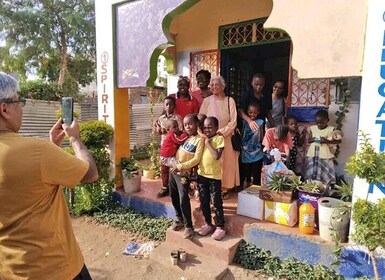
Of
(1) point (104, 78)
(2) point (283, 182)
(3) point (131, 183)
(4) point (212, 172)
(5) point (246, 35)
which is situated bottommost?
(3) point (131, 183)

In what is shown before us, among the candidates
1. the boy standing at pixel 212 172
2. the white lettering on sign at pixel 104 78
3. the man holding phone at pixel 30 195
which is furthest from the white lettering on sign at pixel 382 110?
the white lettering on sign at pixel 104 78

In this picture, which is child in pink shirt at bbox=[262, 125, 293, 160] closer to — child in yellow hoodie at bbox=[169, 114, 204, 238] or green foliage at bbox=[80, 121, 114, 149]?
child in yellow hoodie at bbox=[169, 114, 204, 238]

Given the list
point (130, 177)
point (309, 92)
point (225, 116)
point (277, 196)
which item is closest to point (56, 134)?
point (225, 116)

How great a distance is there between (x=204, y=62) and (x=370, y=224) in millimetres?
4396

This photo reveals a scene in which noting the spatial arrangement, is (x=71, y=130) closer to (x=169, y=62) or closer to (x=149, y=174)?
(x=149, y=174)

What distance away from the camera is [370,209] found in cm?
242

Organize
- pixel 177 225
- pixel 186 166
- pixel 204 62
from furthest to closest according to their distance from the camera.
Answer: pixel 204 62 < pixel 177 225 < pixel 186 166

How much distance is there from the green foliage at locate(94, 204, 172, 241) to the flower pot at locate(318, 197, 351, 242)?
6.56 ft

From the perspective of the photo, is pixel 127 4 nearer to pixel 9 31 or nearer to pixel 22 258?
pixel 22 258

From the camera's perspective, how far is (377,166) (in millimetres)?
2381

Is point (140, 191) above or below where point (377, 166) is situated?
below

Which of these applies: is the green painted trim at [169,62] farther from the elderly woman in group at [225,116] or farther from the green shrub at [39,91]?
the green shrub at [39,91]

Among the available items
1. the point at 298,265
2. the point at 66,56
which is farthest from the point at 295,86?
the point at 66,56

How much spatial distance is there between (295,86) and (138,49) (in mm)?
2600
